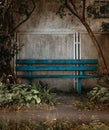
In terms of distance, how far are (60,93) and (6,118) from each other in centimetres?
414

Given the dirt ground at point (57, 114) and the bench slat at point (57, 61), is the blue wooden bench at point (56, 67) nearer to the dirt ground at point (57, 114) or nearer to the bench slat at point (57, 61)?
the bench slat at point (57, 61)

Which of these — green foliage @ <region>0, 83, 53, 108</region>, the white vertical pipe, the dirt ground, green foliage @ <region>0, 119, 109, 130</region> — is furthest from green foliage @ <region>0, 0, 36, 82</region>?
green foliage @ <region>0, 119, 109, 130</region>

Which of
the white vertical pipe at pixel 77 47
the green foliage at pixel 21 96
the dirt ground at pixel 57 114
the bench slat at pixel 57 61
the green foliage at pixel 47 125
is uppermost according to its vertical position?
the white vertical pipe at pixel 77 47

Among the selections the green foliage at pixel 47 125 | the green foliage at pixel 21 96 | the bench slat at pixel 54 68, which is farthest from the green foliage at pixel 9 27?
the green foliage at pixel 47 125

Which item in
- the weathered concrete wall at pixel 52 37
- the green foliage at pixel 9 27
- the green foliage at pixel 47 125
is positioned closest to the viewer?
the green foliage at pixel 47 125

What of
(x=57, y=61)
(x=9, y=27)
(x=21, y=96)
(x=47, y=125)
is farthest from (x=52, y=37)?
(x=47, y=125)

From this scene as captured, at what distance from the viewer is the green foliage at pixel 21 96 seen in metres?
10.7

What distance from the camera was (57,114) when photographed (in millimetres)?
10008

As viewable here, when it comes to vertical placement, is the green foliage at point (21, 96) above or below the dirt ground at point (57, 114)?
above

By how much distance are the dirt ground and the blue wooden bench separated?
2298 mm

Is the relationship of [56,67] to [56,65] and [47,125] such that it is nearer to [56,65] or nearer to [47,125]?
[56,65]

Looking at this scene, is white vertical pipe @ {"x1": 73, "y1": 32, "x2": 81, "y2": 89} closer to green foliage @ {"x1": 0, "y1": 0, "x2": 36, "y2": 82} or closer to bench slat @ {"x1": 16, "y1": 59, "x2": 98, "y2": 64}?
bench slat @ {"x1": 16, "y1": 59, "x2": 98, "y2": 64}

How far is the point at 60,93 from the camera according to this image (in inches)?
523

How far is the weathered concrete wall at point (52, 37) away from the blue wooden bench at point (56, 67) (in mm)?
216
